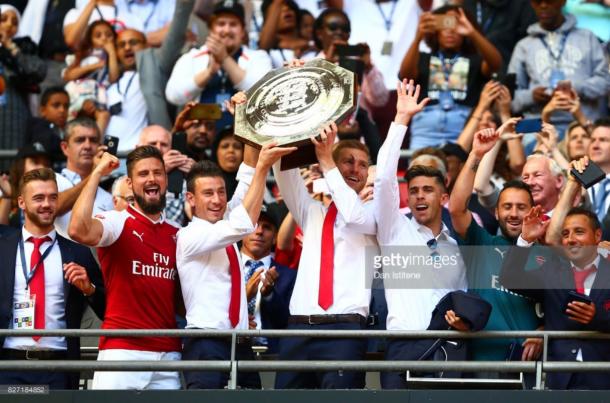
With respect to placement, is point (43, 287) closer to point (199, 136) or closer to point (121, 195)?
point (121, 195)

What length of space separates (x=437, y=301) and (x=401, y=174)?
3.64 m

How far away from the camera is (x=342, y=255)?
1153 cm

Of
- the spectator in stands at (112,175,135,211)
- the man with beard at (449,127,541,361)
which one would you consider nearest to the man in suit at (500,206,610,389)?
the man with beard at (449,127,541,361)

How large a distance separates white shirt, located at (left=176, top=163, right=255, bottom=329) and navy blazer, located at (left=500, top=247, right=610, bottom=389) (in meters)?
1.79

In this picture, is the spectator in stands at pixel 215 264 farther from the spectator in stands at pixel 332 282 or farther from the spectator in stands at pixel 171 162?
the spectator in stands at pixel 171 162

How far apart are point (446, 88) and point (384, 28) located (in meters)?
1.53

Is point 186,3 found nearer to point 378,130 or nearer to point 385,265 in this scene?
point 378,130

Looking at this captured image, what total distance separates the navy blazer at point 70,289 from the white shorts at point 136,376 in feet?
1.25

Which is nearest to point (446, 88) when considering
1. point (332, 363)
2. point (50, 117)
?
point (50, 117)

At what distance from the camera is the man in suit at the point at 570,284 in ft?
→ 36.7

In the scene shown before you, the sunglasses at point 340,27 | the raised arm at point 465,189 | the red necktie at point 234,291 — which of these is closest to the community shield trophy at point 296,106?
→ the red necktie at point 234,291

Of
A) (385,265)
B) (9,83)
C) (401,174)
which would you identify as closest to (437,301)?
(385,265)

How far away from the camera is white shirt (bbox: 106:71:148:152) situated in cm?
1577

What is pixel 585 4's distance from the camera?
1709 cm
